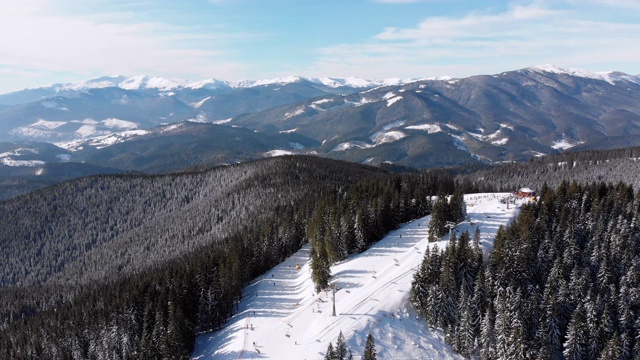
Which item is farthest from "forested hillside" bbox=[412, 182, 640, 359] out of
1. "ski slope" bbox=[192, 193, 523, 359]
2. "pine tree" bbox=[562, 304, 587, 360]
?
"ski slope" bbox=[192, 193, 523, 359]

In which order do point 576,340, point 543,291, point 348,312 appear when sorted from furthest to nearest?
point 543,291 < point 348,312 < point 576,340

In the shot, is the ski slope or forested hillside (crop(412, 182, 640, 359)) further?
the ski slope

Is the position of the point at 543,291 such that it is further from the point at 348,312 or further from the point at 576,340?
the point at 348,312

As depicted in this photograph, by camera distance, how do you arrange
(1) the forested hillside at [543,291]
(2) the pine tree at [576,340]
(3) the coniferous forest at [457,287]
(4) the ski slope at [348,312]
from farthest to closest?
(4) the ski slope at [348,312], (3) the coniferous forest at [457,287], (1) the forested hillside at [543,291], (2) the pine tree at [576,340]

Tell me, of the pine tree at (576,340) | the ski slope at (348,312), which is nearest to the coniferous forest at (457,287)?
the pine tree at (576,340)

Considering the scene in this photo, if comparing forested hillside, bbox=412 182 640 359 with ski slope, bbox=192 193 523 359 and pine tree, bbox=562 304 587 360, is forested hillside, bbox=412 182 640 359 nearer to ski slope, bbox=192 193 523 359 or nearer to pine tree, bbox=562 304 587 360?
pine tree, bbox=562 304 587 360

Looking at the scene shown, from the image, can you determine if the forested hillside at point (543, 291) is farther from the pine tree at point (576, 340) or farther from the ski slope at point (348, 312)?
the ski slope at point (348, 312)

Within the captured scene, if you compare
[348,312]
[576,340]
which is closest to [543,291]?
[576,340]

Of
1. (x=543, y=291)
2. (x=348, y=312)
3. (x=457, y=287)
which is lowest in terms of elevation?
(x=348, y=312)

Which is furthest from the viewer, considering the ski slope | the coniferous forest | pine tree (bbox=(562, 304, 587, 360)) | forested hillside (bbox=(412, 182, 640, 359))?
the ski slope
